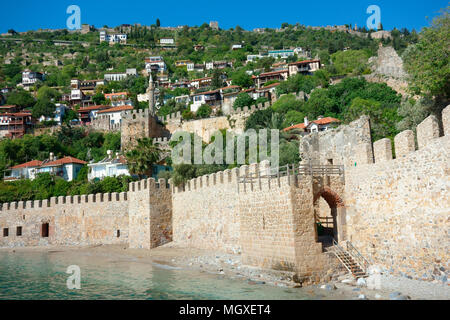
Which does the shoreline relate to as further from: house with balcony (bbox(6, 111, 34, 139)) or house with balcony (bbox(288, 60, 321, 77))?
house with balcony (bbox(288, 60, 321, 77))

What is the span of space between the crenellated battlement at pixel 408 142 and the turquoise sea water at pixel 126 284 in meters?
4.76

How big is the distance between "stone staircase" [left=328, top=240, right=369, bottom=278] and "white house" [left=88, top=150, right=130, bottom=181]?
110 feet

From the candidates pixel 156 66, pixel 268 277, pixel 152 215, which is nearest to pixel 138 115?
pixel 152 215

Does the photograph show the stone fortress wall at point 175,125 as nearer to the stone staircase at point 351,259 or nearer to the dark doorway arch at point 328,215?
the dark doorway arch at point 328,215

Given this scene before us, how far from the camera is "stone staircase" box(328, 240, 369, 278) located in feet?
43.5

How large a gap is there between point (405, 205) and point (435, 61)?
25.3ft

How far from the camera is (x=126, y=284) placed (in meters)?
15.4

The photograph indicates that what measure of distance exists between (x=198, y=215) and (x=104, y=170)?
28.3 meters

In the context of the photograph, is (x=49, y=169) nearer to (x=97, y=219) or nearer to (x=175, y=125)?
(x=175, y=125)

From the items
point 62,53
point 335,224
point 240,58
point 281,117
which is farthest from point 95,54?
point 335,224

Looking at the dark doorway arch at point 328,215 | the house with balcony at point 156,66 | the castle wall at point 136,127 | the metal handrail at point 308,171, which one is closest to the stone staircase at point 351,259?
the dark doorway arch at point 328,215

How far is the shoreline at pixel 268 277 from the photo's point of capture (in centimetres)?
1083

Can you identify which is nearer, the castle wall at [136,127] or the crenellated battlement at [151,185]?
the crenellated battlement at [151,185]

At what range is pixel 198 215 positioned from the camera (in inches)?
857
